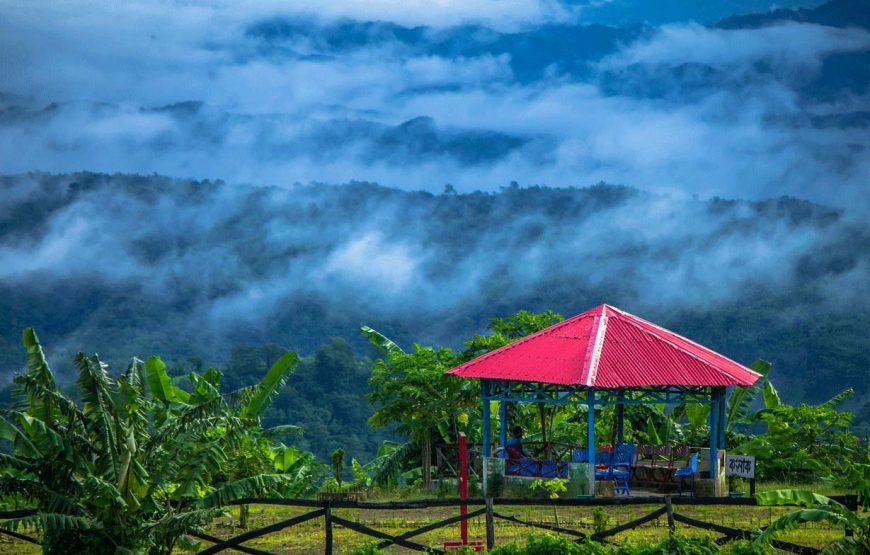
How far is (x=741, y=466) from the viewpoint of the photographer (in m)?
19.7

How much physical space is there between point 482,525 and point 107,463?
6082mm

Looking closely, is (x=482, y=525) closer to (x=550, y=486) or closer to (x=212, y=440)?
(x=550, y=486)

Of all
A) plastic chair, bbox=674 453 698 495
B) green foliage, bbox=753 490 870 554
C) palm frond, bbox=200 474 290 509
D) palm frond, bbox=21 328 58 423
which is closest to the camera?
green foliage, bbox=753 490 870 554

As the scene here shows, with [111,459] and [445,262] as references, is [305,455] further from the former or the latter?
[445,262]

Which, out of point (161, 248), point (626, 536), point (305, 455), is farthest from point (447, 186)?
point (626, 536)

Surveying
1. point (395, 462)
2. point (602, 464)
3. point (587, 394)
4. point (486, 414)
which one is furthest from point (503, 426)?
point (395, 462)

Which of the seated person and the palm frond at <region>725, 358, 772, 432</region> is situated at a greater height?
the palm frond at <region>725, 358, 772, 432</region>

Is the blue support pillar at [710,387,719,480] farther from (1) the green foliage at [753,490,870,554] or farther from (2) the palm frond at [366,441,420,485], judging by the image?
(2) the palm frond at [366,441,420,485]

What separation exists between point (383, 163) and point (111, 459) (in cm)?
14762

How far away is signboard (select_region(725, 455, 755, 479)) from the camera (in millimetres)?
19594

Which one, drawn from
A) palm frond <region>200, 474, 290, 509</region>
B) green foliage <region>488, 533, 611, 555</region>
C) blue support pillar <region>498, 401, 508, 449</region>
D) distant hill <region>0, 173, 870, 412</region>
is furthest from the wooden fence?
distant hill <region>0, 173, 870, 412</region>

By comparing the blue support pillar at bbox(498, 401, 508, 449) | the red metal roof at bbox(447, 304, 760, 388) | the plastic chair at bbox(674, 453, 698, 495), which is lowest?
the plastic chair at bbox(674, 453, 698, 495)

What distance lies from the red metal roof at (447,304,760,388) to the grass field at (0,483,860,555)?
84.6 inches

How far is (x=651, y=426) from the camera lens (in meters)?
26.8
